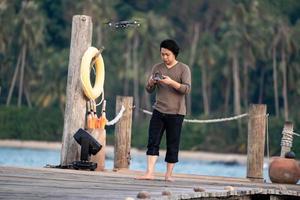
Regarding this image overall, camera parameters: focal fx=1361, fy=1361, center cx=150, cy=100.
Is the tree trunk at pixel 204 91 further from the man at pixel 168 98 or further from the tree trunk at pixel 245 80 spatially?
the man at pixel 168 98

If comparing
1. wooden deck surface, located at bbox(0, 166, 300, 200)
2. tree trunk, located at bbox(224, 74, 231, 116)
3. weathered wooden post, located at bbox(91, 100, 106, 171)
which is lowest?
wooden deck surface, located at bbox(0, 166, 300, 200)

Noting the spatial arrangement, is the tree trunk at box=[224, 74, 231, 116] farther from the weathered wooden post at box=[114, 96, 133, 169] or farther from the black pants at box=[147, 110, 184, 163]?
the black pants at box=[147, 110, 184, 163]

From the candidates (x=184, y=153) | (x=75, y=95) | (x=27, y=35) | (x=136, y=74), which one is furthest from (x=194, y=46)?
(x=75, y=95)

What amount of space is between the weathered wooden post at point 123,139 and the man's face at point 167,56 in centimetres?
299

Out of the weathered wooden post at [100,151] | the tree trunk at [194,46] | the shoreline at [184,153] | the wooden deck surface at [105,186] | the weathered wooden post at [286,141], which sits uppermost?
the tree trunk at [194,46]

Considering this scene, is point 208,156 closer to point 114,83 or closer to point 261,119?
point 114,83

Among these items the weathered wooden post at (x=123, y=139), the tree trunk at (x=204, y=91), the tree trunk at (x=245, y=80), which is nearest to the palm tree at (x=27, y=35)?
the tree trunk at (x=204, y=91)

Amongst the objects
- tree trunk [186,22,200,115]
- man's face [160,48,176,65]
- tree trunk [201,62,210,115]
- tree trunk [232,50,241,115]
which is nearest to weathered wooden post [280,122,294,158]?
man's face [160,48,176,65]

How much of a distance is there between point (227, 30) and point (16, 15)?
1305 centimetres

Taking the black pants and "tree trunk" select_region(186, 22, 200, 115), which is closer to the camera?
the black pants

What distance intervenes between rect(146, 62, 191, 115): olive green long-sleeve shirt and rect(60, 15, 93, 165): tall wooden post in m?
2.19

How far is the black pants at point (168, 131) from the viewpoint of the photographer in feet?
46.9

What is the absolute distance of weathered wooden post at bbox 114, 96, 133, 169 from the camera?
55.6 feet

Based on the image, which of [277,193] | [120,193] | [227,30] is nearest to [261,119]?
[277,193]
